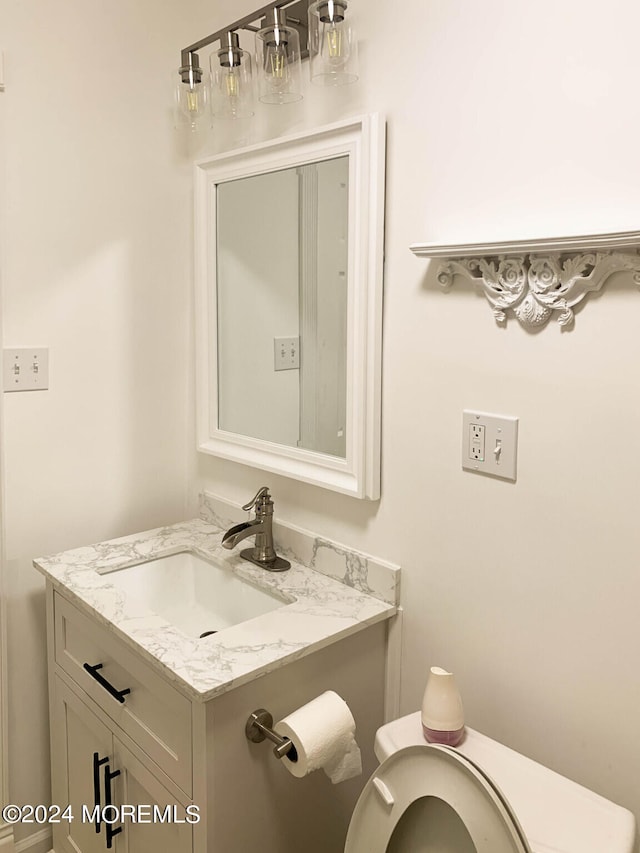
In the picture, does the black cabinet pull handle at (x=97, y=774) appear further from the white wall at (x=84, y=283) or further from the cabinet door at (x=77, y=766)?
the white wall at (x=84, y=283)

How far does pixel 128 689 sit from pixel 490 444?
32.5 inches

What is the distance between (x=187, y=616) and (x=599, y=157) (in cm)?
129

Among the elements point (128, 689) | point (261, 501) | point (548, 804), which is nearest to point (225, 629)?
point (128, 689)

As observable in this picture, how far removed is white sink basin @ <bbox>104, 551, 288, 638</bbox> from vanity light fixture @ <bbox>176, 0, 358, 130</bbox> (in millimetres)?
1040

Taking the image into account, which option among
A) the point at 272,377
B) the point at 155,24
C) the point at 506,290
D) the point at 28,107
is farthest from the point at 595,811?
the point at 155,24

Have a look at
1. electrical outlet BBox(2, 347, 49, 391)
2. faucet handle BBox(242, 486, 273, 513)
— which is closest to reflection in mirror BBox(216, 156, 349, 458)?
faucet handle BBox(242, 486, 273, 513)

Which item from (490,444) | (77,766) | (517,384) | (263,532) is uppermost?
(517,384)

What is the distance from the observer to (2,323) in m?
1.58

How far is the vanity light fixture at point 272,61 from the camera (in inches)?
51.4

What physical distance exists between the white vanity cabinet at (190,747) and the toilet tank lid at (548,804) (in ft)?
0.72

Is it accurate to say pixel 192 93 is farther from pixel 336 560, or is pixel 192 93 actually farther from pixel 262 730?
pixel 262 730

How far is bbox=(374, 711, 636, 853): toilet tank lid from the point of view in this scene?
95cm

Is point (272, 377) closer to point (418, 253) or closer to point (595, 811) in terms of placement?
point (418, 253)

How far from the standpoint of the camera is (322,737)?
3.66ft
